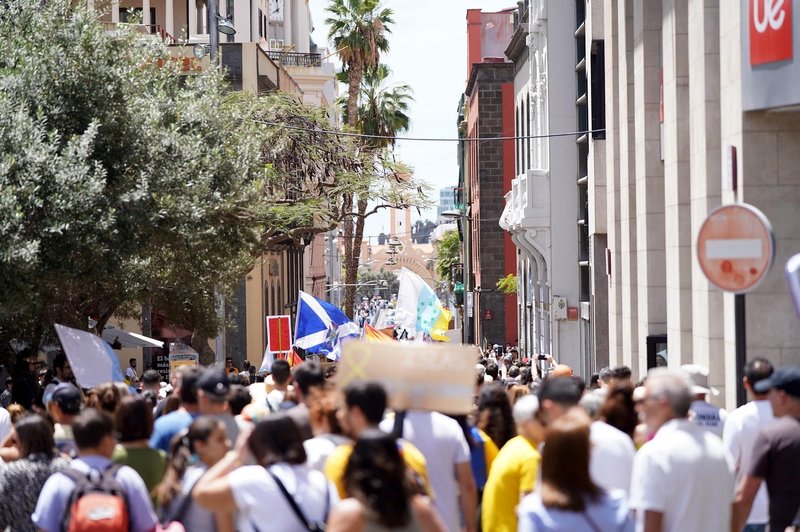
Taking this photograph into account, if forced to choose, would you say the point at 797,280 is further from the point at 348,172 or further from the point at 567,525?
the point at 348,172

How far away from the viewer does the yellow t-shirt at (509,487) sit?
6594 mm

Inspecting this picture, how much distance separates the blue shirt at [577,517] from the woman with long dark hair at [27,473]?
2976mm

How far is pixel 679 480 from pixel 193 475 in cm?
238

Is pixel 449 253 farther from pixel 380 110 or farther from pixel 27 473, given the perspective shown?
pixel 27 473

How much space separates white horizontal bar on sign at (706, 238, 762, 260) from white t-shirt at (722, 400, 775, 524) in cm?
103

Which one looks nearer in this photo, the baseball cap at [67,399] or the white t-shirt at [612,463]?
the white t-shirt at [612,463]

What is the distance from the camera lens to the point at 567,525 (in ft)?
16.7

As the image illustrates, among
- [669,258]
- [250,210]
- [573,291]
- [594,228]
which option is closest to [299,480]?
[669,258]

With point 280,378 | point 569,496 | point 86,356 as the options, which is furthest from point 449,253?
point 569,496

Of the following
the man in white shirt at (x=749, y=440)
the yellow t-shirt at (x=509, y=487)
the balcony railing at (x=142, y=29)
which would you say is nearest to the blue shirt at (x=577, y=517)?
the yellow t-shirt at (x=509, y=487)

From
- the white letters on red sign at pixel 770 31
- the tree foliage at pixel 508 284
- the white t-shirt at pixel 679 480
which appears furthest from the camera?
the tree foliage at pixel 508 284

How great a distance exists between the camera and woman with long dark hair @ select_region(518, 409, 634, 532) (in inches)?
201

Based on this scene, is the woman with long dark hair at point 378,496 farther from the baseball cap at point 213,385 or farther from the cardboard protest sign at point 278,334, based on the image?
the cardboard protest sign at point 278,334

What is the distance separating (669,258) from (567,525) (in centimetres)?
1264
